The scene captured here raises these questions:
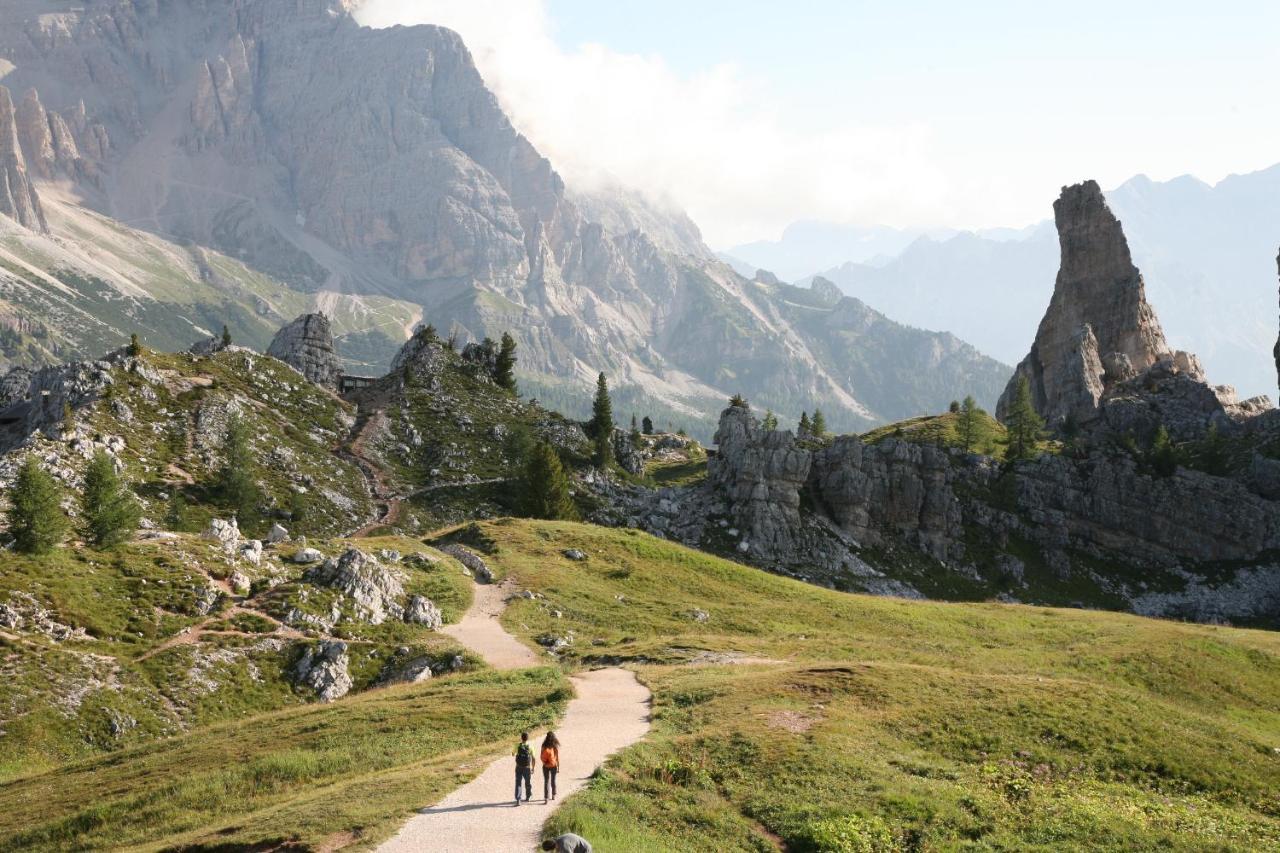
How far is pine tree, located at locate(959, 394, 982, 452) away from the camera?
147 m

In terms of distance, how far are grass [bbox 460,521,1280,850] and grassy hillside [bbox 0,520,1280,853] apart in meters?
0.14

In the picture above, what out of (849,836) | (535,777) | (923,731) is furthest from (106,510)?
(923,731)

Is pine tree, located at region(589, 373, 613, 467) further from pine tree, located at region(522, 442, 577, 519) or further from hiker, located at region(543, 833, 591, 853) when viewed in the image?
hiker, located at region(543, 833, 591, 853)

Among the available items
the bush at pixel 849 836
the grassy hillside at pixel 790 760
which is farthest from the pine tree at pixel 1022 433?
the bush at pixel 849 836

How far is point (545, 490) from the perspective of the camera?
10556 centimetres

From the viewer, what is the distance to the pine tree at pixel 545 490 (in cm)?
10512

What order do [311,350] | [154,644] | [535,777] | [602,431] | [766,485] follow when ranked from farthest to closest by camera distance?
[311,350]
[602,431]
[766,485]
[154,644]
[535,777]

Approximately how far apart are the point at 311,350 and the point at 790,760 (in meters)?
153

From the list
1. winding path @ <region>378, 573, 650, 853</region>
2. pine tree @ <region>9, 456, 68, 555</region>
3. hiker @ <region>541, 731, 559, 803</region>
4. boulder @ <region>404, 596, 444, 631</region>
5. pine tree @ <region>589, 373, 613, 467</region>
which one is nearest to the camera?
winding path @ <region>378, 573, 650, 853</region>

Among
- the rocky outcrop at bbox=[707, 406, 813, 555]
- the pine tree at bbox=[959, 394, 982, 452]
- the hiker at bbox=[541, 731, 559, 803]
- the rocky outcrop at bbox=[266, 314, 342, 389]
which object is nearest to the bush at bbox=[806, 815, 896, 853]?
the hiker at bbox=[541, 731, 559, 803]

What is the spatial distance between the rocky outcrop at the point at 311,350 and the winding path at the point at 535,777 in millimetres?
120136

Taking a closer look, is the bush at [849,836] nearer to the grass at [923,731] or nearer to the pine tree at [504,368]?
the grass at [923,731]

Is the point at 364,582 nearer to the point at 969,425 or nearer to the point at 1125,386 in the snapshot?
the point at 969,425

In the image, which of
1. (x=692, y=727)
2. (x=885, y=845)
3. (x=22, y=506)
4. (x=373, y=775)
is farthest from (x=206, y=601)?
(x=885, y=845)
